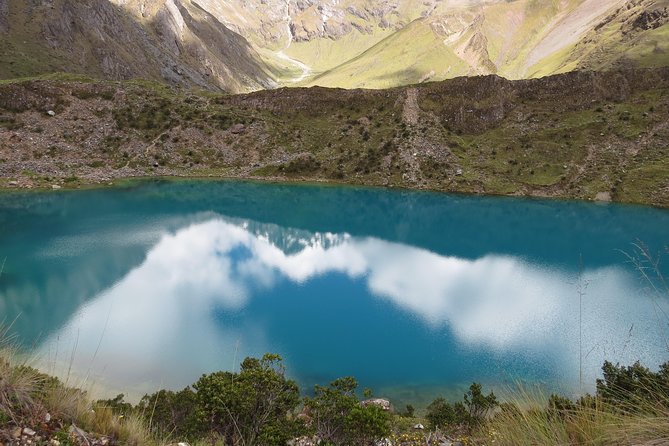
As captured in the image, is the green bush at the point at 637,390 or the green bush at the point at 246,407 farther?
the green bush at the point at 246,407

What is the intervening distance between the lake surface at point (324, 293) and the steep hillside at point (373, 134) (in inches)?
587

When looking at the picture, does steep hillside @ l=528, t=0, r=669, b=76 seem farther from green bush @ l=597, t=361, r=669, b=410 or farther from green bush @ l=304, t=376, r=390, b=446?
green bush @ l=304, t=376, r=390, b=446

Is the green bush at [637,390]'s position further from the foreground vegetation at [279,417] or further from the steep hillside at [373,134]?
the steep hillside at [373,134]

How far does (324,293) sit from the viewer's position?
31484mm

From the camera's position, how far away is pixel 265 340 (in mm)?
23359

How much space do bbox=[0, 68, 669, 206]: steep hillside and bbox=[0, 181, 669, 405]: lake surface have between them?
14.9m

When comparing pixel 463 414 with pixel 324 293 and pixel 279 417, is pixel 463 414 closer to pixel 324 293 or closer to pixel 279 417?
pixel 279 417

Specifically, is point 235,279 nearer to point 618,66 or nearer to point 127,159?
point 127,159

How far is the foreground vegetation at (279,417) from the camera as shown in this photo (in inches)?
182

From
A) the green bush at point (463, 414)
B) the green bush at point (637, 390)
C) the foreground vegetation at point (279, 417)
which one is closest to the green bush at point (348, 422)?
the foreground vegetation at point (279, 417)

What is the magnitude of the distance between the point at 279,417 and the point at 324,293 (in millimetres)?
21321

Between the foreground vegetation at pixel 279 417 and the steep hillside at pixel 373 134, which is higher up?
the steep hillside at pixel 373 134

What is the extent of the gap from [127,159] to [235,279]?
53.9 m

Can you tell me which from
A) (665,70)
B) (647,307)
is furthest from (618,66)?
(647,307)
